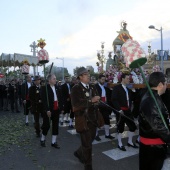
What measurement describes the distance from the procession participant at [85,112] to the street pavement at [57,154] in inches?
20.5

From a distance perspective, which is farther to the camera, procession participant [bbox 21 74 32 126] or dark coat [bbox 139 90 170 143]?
procession participant [bbox 21 74 32 126]

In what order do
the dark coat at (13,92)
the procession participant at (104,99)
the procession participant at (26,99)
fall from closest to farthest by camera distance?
the procession participant at (104,99) → the procession participant at (26,99) → the dark coat at (13,92)

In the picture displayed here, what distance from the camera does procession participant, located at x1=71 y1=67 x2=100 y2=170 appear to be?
4.73m

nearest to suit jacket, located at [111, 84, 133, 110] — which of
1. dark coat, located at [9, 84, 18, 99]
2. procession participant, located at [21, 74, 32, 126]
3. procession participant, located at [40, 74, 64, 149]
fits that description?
procession participant, located at [40, 74, 64, 149]

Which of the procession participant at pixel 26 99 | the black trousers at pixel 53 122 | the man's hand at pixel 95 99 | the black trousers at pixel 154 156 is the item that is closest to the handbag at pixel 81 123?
the man's hand at pixel 95 99

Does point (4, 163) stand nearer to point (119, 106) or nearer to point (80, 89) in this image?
point (80, 89)

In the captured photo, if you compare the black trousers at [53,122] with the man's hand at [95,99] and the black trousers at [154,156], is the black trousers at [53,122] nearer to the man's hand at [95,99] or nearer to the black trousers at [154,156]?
the man's hand at [95,99]

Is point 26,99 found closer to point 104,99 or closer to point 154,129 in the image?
point 104,99

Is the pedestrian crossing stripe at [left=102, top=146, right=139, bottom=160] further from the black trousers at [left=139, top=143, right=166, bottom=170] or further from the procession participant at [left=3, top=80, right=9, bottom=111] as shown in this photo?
the procession participant at [left=3, top=80, right=9, bottom=111]

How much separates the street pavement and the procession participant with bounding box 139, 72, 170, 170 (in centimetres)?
213

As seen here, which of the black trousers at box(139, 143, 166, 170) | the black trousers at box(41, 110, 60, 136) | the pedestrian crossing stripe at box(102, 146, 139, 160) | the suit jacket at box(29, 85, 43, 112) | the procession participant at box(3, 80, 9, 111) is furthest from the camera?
the procession participant at box(3, 80, 9, 111)

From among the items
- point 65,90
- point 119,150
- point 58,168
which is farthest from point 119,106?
point 65,90

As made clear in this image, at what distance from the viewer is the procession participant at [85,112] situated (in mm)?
4734

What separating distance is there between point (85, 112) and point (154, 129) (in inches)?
87.1
